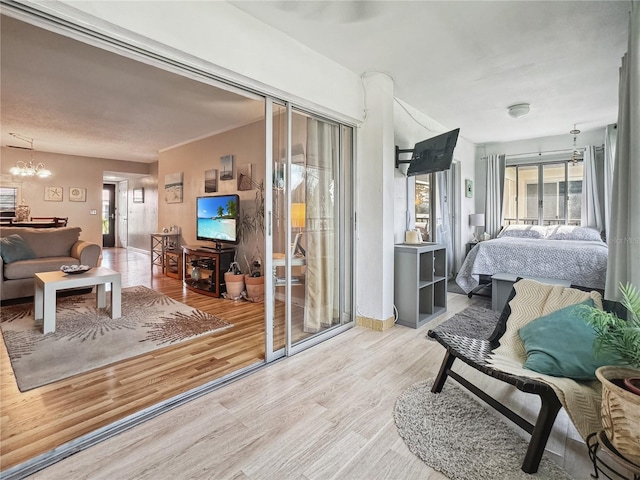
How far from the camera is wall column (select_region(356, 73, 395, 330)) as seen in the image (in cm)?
325

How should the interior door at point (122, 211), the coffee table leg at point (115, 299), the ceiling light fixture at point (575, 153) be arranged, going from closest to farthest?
the coffee table leg at point (115, 299) < the ceiling light fixture at point (575, 153) < the interior door at point (122, 211)

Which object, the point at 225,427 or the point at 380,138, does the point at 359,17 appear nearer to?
the point at 380,138

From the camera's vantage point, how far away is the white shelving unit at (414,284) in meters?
3.39

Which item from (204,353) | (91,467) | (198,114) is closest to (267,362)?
(204,353)

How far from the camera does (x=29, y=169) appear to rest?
639 centimetres

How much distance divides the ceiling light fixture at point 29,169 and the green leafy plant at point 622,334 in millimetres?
8244

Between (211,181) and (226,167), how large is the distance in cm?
50

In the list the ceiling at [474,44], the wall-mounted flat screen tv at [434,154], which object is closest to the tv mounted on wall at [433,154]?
the wall-mounted flat screen tv at [434,154]

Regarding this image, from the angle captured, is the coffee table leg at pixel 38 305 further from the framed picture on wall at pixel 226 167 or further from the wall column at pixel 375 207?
the wall column at pixel 375 207

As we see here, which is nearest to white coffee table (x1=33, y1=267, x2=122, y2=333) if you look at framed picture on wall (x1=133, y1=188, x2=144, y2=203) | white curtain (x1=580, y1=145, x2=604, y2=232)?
framed picture on wall (x1=133, y1=188, x2=144, y2=203)

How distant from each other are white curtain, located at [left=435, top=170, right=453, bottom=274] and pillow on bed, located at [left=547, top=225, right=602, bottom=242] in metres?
1.64

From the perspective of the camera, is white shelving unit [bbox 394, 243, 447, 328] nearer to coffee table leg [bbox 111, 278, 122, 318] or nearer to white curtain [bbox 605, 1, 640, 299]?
white curtain [bbox 605, 1, 640, 299]

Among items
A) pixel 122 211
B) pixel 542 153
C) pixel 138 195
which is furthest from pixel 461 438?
pixel 122 211

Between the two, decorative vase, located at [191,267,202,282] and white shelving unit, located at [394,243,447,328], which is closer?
white shelving unit, located at [394,243,447,328]
